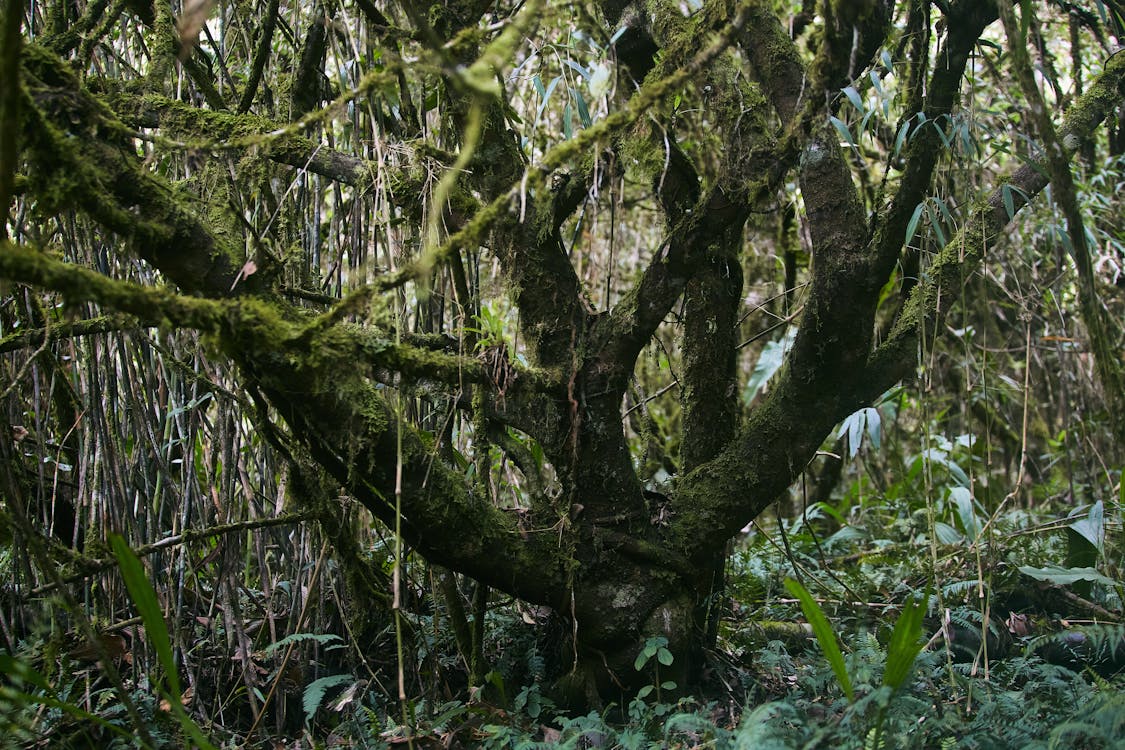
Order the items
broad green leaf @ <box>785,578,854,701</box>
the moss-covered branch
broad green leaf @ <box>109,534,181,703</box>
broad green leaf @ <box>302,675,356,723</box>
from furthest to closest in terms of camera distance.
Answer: the moss-covered branch → broad green leaf @ <box>302,675,356,723</box> → broad green leaf @ <box>785,578,854,701</box> → broad green leaf @ <box>109,534,181,703</box>

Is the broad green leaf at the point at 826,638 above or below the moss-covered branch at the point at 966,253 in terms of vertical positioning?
below

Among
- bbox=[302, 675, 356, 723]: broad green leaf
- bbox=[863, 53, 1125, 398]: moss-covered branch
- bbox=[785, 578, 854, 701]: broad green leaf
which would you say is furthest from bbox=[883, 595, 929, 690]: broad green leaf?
bbox=[302, 675, 356, 723]: broad green leaf

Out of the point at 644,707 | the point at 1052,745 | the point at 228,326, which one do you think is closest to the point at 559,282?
the point at 228,326

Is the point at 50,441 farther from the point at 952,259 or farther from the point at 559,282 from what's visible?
the point at 952,259

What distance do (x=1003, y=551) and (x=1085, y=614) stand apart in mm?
277

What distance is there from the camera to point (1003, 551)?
2637 mm

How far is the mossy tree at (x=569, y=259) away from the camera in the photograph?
1.70m

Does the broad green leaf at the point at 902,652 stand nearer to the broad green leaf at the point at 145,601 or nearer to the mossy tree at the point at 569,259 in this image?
the mossy tree at the point at 569,259

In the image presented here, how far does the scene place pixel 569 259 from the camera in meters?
2.08

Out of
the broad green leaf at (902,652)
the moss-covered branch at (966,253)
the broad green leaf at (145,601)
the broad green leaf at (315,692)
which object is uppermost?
the moss-covered branch at (966,253)

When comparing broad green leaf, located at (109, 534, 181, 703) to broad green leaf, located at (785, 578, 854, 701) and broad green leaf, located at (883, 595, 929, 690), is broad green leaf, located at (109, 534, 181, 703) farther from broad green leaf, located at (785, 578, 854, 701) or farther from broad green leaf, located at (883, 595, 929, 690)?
broad green leaf, located at (883, 595, 929, 690)

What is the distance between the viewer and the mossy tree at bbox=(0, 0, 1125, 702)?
1.70m

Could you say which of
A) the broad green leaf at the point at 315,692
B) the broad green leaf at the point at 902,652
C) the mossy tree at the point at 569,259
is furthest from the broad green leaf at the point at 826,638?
the broad green leaf at the point at 315,692

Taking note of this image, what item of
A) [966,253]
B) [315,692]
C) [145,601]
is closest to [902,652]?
[966,253]
